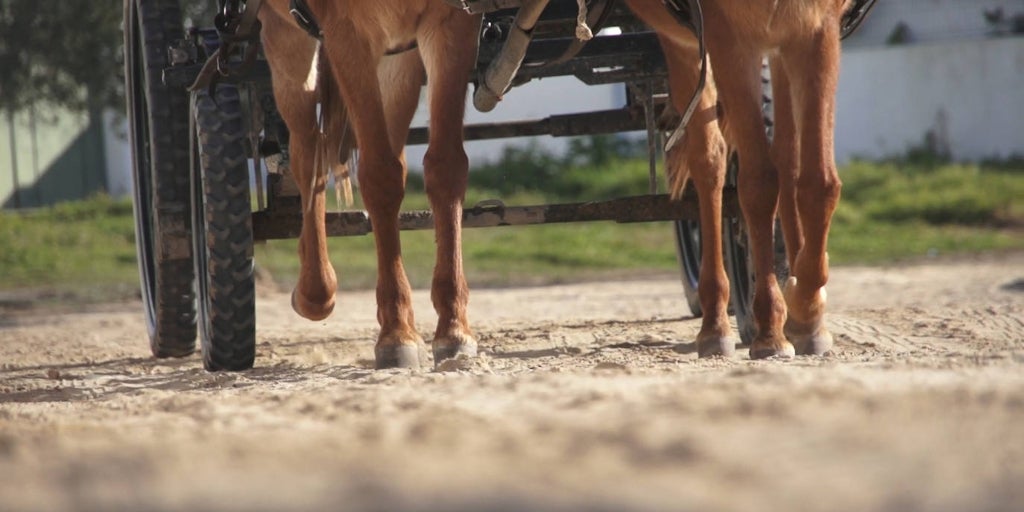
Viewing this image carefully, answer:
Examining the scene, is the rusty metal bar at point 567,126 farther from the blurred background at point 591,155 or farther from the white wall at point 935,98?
the white wall at point 935,98

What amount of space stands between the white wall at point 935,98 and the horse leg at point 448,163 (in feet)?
50.5

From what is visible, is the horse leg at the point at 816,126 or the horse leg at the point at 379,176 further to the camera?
the horse leg at the point at 379,176

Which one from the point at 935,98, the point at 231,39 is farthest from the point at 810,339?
the point at 935,98

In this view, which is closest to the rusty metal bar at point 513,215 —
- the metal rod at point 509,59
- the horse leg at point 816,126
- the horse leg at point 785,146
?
the metal rod at point 509,59

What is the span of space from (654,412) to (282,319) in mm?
5992

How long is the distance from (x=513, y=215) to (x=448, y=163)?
859 mm

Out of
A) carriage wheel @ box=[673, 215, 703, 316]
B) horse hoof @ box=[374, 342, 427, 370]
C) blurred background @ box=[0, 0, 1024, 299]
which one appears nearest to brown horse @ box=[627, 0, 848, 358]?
horse hoof @ box=[374, 342, 427, 370]

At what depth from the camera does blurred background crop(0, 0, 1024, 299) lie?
12.8m

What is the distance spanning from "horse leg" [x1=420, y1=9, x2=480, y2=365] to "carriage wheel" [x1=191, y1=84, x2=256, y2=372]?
86cm

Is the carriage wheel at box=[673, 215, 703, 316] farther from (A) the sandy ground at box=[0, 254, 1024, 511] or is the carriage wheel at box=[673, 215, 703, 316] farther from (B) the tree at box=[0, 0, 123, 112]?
(B) the tree at box=[0, 0, 123, 112]

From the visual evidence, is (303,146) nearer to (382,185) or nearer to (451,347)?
(382,185)

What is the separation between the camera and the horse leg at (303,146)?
17.9 ft

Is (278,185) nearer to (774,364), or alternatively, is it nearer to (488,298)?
(774,364)

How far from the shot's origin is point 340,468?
2301 millimetres
